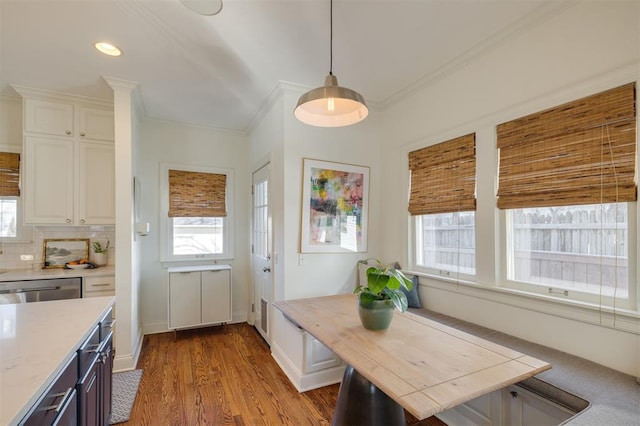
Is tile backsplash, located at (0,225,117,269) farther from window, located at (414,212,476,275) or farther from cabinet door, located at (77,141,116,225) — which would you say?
window, located at (414,212,476,275)

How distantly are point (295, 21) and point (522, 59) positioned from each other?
1588 millimetres

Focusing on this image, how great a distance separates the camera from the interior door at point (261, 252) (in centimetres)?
341

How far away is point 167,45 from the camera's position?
231 centimetres

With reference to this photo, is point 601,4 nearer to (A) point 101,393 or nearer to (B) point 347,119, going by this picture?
(B) point 347,119

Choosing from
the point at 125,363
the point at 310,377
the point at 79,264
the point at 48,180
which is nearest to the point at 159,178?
the point at 48,180

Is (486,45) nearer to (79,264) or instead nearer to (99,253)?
(99,253)

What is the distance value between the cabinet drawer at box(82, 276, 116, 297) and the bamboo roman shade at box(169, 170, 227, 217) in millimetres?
1103

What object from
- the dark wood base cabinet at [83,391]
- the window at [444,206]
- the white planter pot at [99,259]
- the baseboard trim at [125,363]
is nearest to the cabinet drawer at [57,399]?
the dark wood base cabinet at [83,391]

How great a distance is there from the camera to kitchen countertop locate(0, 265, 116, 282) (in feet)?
9.14

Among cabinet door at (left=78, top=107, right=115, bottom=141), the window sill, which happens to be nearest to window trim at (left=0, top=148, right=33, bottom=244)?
cabinet door at (left=78, top=107, right=115, bottom=141)

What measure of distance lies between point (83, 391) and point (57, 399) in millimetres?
320

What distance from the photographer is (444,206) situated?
2.67 meters

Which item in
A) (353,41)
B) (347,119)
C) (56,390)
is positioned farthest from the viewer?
(353,41)

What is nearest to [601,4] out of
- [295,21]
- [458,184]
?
[458,184]
